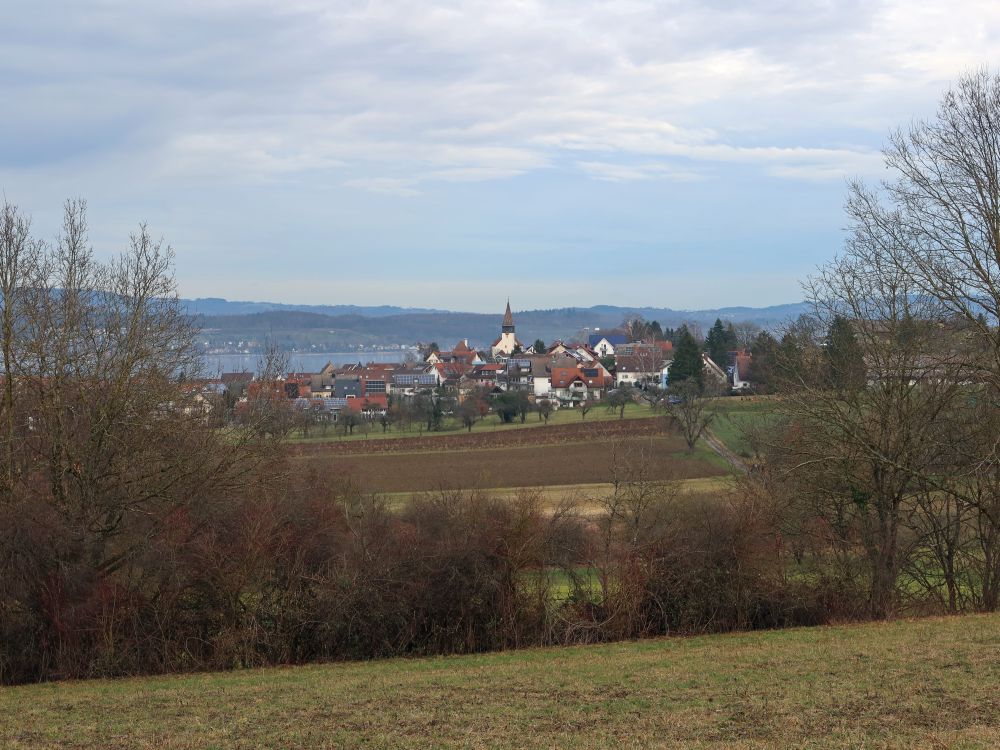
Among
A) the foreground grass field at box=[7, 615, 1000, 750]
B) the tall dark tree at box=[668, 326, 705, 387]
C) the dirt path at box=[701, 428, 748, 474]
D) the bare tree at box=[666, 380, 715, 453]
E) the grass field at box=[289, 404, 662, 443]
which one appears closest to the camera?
the foreground grass field at box=[7, 615, 1000, 750]

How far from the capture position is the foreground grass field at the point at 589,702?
33.1 feet

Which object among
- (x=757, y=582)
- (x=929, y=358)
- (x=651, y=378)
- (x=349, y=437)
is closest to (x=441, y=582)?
(x=757, y=582)

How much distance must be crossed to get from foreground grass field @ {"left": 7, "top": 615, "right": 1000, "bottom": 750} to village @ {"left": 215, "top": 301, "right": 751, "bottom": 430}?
9298 mm

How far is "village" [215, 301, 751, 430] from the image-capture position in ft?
238

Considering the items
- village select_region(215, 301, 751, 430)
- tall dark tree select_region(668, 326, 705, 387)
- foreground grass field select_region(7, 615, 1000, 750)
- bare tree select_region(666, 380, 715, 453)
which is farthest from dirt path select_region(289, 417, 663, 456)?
foreground grass field select_region(7, 615, 1000, 750)

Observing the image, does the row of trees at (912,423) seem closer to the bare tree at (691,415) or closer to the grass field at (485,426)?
the bare tree at (691,415)

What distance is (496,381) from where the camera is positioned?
125 meters

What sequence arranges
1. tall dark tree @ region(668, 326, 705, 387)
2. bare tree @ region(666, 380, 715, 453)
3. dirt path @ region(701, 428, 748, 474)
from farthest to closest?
tall dark tree @ region(668, 326, 705, 387) < bare tree @ region(666, 380, 715, 453) < dirt path @ region(701, 428, 748, 474)

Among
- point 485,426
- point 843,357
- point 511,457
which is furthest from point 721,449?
point 843,357

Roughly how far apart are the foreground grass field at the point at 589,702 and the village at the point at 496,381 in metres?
9.30

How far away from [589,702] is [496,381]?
113m

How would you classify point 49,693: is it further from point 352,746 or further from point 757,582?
A: point 757,582

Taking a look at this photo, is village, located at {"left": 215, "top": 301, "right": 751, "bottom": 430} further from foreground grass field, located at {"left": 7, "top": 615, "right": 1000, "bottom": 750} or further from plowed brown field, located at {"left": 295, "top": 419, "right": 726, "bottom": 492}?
foreground grass field, located at {"left": 7, "top": 615, "right": 1000, "bottom": 750}

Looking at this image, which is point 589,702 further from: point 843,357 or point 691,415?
point 691,415
